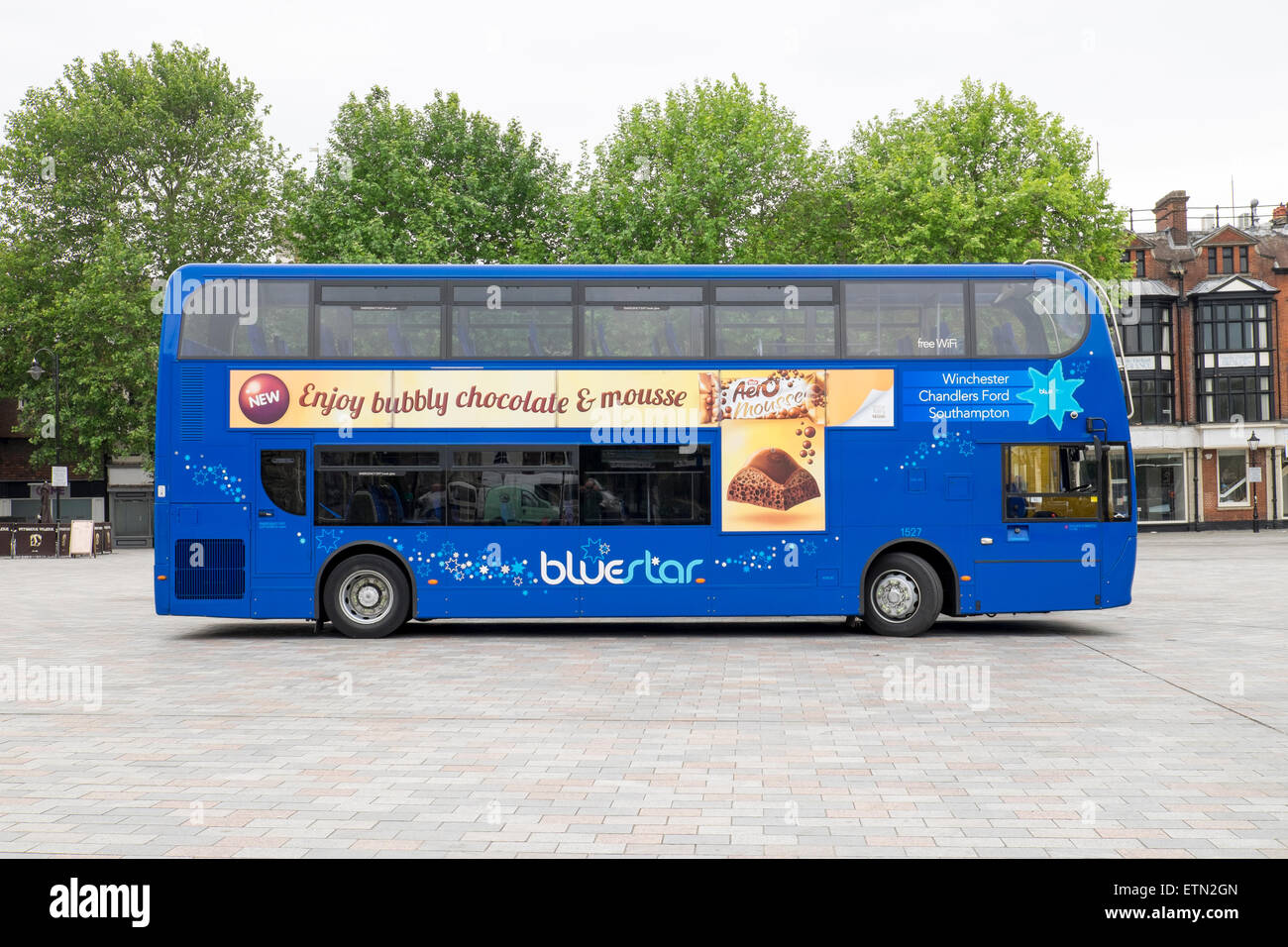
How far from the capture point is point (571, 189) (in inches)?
1511

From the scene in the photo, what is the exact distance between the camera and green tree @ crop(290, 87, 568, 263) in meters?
34.6

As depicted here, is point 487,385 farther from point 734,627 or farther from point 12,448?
point 12,448

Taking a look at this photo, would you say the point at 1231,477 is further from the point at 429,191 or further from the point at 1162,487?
the point at 429,191

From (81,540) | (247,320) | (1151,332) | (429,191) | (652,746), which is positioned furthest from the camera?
(1151,332)

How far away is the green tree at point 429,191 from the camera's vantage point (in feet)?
114

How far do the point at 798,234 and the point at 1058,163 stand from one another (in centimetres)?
820

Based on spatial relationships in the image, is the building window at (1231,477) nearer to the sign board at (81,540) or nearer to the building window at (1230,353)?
the building window at (1230,353)

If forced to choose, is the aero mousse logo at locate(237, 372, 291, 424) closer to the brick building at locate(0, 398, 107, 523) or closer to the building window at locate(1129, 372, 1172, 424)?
the brick building at locate(0, 398, 107, 523)

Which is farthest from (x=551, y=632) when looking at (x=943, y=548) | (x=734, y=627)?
(x=943, y=548)

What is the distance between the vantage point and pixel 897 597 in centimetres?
1352

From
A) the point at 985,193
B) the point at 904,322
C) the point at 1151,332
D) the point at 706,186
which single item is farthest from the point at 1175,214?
the point at 904,322

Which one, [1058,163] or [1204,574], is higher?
[1058,163]

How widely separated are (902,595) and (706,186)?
24.5 metres
